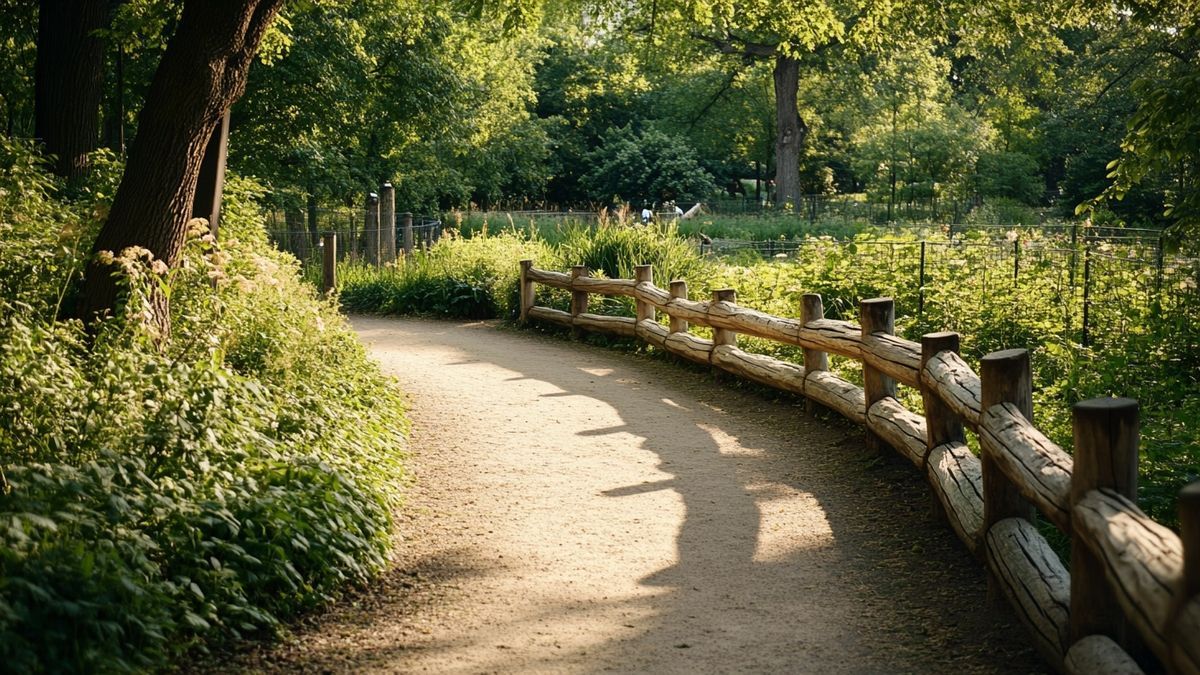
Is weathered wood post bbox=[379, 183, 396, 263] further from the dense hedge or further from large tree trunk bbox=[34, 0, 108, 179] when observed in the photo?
the dense hedge

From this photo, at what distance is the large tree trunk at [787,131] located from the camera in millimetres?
43750

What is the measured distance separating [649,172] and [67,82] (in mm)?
35086

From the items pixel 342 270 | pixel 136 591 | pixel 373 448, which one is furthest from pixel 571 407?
pixel 342 270

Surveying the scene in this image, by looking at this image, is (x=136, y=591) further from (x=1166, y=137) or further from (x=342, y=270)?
(x=342, y=270)

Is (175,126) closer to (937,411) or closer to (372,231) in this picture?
(937,411)

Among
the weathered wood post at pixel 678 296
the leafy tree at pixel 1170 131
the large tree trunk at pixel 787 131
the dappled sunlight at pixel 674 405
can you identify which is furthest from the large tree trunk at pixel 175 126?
the large tree trunk at pixel 787 131

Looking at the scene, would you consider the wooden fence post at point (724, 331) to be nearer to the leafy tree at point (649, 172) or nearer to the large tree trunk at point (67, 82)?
the large tree trunk at point (67, 82)

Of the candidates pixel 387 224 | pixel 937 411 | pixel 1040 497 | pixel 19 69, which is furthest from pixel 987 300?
pixel 19 69

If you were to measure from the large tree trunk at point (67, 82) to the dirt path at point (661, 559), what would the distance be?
5407 mm

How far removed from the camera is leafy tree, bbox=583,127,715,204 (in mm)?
46844

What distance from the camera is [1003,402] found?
5.48 metres

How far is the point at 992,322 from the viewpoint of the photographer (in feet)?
36.4

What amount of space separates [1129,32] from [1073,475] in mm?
38903

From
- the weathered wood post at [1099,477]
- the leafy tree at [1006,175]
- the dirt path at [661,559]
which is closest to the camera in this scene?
the weathered wood post at [1099,477]
